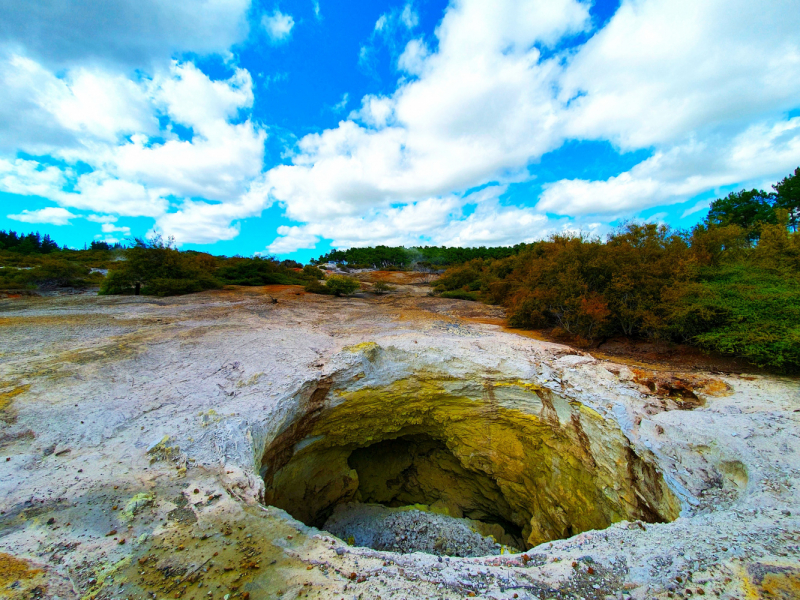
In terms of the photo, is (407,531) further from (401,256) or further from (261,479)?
(401,256)

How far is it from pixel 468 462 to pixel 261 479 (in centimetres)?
681

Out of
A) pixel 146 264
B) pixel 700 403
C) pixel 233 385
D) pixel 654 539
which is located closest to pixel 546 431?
pixel 700 403

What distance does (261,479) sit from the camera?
414 centimetres

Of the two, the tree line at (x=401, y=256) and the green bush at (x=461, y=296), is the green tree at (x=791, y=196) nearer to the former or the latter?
the green bush at (x=461, y=296)

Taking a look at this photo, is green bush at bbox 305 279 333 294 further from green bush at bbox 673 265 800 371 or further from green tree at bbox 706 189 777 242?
green tree at bbox 706 189 777 242

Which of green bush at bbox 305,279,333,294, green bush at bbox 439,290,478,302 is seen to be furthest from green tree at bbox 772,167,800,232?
green bush at bbox 305,279,333,294

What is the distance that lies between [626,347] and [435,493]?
808 cm

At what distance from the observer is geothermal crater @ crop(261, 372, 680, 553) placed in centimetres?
613

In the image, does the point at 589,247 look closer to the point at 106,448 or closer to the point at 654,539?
the point at 654,539

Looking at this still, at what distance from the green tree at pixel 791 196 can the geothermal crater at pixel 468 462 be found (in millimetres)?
30166

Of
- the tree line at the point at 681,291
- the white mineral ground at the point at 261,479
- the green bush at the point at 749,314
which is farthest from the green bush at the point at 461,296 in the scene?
the white mineral ground at the point at 261,479

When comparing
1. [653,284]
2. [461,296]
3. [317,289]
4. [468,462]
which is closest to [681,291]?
[653,284]

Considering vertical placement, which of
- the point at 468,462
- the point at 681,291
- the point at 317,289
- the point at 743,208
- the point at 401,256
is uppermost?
the point at 401,256

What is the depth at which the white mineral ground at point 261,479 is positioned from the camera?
103 inches
